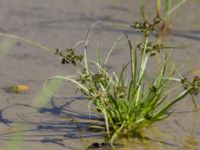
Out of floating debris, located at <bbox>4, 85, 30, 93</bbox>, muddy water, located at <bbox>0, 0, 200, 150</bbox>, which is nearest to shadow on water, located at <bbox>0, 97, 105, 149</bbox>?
muddy water, located at <bbox>0, 0, 200, 150</bbox>

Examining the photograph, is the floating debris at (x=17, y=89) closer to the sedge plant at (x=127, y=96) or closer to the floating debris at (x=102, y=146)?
the sedge plant at (x=127, y=96)

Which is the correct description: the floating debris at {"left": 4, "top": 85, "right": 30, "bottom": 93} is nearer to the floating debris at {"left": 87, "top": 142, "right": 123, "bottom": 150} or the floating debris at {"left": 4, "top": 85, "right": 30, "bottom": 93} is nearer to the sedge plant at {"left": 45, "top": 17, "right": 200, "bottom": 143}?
the sedge plant at {"left": 45, "top": 17, "right": 200, "bottom": 143}

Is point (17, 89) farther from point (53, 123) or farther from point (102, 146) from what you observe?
point (102, 146)

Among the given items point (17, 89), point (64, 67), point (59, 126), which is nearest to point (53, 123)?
point (59, 126)

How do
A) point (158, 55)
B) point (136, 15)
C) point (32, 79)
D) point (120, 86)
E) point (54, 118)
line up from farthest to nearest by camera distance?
1. point (136, 15)
2. point (158, 55)
3. point (32, 79)
4. point (54, 118)
5. point (120, 86)

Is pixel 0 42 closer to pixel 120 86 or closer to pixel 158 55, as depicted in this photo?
pixel 158 55

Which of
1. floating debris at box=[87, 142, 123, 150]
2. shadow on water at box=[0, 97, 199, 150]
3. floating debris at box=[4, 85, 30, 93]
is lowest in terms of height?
floating debris at box=[87, 142, 123, 150]

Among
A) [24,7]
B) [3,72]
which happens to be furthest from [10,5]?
[3,72]

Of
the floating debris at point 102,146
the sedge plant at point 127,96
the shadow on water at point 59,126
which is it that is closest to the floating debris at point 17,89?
the shadow on water at point 59,126
